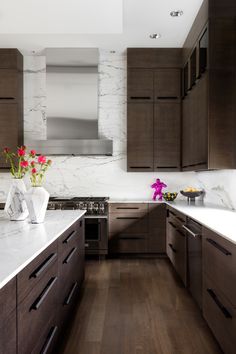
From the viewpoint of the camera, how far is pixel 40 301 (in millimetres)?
1688

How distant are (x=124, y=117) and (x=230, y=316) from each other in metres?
3.86

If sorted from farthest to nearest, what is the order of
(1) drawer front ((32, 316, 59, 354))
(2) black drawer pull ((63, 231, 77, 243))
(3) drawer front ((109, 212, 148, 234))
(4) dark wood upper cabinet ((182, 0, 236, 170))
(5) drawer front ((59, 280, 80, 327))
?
1. (3) drawer front ((109, 212, 148, 234))
2. (4) dark wood upper cabinet ((182, 0, 236, 170))
3. (2) black drawer pull ((63, 231, 77, 243))
4. (5) drawer front ((59, 280, 80, 327))
5. (1) drawer front ((32, 316, 59, 354))

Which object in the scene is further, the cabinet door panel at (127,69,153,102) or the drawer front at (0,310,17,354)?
the cabinet door panel at (127,69,153,102)

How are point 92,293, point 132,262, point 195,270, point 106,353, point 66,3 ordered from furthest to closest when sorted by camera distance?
1. point 132,262
2. point 66,3
3. point 92,293
4. point 195,270
5. point 106,353

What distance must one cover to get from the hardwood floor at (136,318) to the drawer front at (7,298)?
1.22 metres

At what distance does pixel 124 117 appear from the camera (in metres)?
5.39

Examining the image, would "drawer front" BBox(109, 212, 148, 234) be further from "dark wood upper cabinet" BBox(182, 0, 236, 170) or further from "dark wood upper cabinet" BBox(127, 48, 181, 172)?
"dark wood upper cabinet" BBox(182, 0, 236, 170)

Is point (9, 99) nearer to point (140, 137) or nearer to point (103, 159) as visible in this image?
point (103, 159)

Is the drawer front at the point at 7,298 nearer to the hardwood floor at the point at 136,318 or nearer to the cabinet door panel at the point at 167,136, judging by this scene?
the hardwood floor at the point at 136,318

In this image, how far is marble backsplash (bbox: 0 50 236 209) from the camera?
5395mm

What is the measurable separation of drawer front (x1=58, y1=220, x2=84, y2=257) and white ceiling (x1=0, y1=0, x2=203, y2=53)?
250cm

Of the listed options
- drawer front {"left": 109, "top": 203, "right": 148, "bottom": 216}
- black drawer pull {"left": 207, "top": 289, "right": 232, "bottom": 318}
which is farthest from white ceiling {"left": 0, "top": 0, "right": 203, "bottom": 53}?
black drawer pull {"left": 207, "top": 289, "right": 232, "bottom": 318}

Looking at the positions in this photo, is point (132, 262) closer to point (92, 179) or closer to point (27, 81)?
point (92, 179)

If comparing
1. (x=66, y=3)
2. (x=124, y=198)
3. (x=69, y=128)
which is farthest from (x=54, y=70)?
(x=124, y=198)
